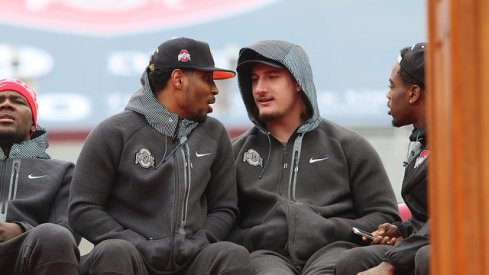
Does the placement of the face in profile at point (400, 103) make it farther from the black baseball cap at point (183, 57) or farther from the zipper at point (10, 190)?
the zipper at point (10, 190)

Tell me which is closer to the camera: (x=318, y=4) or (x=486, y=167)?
(x=486, y=167)

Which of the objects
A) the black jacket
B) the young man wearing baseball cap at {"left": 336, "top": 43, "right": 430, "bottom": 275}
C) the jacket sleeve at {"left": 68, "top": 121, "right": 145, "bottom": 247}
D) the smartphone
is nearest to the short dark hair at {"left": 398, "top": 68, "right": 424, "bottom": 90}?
the young man wearing baseball cap at {"left": 336, "top": 43, "right": 430, "bottom": 275}

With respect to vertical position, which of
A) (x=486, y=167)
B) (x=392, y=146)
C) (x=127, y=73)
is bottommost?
(x=392, y=146)

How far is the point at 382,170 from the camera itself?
172 inches

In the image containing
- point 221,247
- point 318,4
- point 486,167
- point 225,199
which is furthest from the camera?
point 318,4

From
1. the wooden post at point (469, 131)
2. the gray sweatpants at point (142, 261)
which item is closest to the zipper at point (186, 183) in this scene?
the gray sweatpants at point (142, 261)

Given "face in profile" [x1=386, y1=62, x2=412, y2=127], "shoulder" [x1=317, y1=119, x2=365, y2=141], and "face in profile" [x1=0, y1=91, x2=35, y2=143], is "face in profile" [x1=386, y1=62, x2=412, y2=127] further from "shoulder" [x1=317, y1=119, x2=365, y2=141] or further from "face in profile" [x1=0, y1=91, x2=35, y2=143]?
"face in profile" [x1=0, y1=91, x2=35, y2=143]

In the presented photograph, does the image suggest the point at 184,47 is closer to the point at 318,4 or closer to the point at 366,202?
the point at 366,202

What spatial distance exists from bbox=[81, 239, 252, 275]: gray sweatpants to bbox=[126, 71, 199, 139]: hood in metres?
0.50

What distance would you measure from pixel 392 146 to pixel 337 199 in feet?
22.0

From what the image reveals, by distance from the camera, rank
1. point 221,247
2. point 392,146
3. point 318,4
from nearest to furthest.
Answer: point 221,247, point 392,146, point 318,4

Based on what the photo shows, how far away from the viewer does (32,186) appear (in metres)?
4.16

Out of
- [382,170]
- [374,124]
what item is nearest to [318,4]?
[374,124]

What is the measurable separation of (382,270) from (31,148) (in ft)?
4.90
